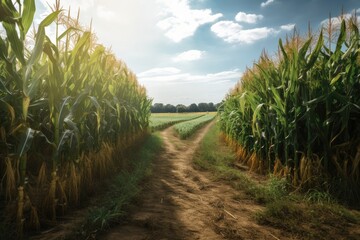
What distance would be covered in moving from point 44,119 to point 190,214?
225 cm

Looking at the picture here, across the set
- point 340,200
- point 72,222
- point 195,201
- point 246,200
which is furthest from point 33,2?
point 340,200

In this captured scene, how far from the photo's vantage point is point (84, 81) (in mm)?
3584

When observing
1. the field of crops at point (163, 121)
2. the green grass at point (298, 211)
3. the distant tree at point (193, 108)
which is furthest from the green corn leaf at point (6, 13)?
the distant tree at point (193, 108)

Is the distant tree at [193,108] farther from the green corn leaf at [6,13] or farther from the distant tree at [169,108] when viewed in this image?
the green corn leaf at [6,13]

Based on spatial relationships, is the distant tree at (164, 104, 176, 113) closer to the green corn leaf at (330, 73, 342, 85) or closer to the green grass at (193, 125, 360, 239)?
the green grass at (193, 125, 360, 239)

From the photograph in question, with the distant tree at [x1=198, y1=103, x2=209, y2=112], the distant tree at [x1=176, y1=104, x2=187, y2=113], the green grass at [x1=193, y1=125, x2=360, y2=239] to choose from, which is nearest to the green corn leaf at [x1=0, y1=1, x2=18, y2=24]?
the green grass at [x1=193, y1=125, x2=360, y2=239]

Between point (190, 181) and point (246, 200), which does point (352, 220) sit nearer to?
point (246, 200)

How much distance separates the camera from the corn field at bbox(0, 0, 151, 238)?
Answer: 242 cm

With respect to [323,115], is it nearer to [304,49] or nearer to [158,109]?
[304,49]

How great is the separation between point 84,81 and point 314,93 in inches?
139

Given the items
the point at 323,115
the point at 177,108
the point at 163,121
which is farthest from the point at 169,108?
the point at 323,115

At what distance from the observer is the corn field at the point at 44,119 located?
2422 mm

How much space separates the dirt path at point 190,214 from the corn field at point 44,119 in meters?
0.88

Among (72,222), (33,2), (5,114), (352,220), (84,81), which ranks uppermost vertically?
(33,2)
